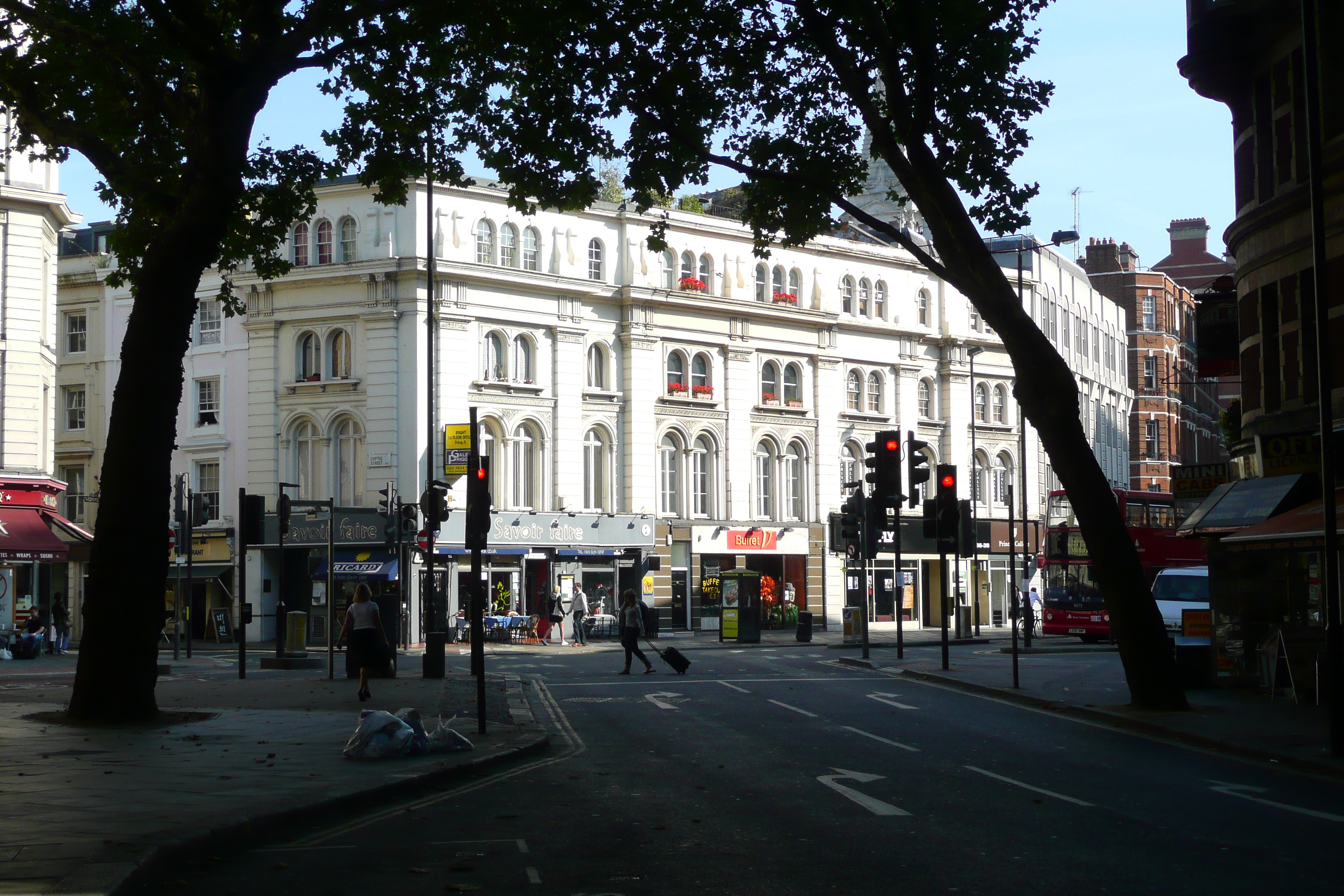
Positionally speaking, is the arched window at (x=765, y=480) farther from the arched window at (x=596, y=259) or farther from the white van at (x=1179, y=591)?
the white van at (x=1179, y=591)

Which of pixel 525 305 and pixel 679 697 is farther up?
pixel 525 305

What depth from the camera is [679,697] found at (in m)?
22.9

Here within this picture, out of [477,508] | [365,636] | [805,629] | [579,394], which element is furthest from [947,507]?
[579,394]

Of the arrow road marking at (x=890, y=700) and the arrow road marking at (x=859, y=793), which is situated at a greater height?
the arrow road marking at (x=859, y=793)

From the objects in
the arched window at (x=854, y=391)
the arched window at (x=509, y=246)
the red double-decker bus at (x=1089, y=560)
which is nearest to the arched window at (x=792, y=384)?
the arched window at (x=854, y=391)

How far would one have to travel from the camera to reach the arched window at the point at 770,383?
57.2 meters

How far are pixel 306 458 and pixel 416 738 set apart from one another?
3744cm

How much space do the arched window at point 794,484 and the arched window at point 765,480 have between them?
0.50 meters

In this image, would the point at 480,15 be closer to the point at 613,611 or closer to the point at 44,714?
the point at 44,714

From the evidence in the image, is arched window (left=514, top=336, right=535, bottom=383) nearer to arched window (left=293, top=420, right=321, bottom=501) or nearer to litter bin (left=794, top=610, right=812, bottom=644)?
arched window (left=293, top=420, right=321, bottom=501)

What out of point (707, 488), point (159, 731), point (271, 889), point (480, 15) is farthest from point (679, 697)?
point (707, 488)

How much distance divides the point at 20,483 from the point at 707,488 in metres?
24.5

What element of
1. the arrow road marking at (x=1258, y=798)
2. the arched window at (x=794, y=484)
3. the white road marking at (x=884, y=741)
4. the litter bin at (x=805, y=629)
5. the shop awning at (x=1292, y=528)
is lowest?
the litter bin at (x=805, y=629)

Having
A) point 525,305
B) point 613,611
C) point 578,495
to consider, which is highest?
point 525,305
